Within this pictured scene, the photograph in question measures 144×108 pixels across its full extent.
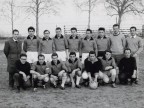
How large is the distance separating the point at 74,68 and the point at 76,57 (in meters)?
0.38

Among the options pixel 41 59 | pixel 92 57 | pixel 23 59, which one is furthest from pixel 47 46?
pixel 92 57

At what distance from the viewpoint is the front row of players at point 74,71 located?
26.0ft

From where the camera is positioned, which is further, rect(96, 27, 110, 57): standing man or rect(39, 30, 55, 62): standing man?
rect(96, 27, 110, 57): standing man

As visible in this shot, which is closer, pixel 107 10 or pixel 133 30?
pixel 133 30

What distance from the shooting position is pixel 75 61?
842 centimetres

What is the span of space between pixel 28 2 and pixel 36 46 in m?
23.0

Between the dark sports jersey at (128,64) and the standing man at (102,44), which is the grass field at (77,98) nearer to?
the dark sports jersey at (128,64)

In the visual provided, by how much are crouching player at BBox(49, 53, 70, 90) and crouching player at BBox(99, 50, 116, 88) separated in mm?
1231

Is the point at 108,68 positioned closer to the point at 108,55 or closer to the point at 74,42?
the point at 108,55

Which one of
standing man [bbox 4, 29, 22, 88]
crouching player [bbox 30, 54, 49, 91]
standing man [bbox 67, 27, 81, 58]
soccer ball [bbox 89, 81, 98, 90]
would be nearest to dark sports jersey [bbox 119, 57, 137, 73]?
soccer ball [bbox 89, 81, 98, 90]

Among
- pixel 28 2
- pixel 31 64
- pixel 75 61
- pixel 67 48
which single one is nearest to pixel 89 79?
pixel 75 61

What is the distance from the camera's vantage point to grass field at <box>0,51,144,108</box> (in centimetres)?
630

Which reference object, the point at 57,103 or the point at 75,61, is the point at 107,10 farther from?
the point at 57,103

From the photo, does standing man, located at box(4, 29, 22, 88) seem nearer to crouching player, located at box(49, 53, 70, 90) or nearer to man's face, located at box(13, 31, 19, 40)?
man's face, located at box(13, 31, 19, 40)
